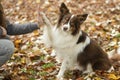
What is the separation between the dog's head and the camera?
5137 mm

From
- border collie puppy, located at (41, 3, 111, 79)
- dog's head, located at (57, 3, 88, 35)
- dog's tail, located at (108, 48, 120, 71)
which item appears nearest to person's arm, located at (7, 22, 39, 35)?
border collie puppy, located at (41, 3, 111, 79)

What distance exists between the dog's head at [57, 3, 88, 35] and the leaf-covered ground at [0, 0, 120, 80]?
2.66 feet

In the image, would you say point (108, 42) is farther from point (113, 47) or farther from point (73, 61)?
point (73, 61)

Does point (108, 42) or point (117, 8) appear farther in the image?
point (117, 8)

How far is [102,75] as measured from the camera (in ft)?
17.8

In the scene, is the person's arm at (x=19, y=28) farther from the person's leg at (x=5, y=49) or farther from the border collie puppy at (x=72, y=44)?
the person's leg at (x=5, y=49)

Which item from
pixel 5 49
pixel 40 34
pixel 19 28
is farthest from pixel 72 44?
pixel 40 34

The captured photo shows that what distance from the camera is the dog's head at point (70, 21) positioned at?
16.9ft

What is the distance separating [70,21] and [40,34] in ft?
11.3

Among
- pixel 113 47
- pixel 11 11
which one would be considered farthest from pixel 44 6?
pixel 113 47

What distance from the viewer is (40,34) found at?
8531 mm

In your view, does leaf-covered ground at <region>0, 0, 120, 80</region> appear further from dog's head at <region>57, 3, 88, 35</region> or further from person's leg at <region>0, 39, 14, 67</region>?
dog's head at <region>57, 3, 88, 35</region>

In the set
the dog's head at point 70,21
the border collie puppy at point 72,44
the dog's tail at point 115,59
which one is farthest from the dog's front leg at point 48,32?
the dog's tail at point 115,59

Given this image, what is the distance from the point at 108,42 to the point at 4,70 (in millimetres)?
2371
